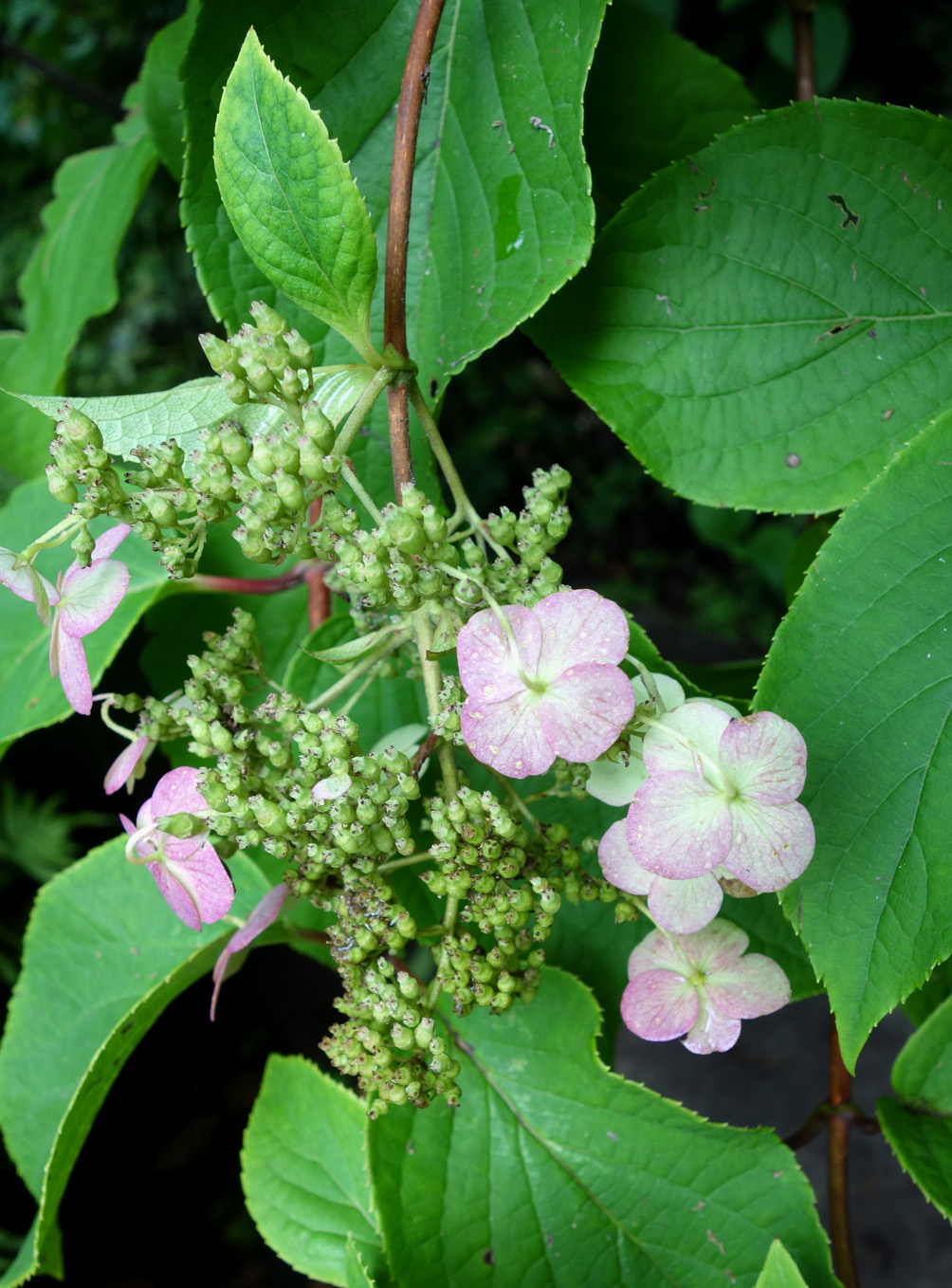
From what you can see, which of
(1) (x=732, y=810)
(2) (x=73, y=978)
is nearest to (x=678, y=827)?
(1) (x=732, y=810)

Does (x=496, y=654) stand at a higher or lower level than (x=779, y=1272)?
higher

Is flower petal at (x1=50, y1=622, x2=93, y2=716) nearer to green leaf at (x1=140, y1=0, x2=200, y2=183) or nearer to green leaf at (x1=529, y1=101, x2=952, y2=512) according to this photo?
green leaf at (x1=529, y1=101, x2=952, y2=512)

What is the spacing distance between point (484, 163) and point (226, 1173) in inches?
95.2

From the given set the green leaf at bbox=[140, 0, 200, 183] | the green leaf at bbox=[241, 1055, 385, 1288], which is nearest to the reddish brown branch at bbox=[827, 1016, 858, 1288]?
the green leaf at bbox=[241, 1055, 385, 1288]

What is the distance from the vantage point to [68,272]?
1.35 m

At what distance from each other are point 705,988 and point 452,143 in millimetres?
642

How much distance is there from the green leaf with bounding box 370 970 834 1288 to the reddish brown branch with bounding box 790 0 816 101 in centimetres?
94

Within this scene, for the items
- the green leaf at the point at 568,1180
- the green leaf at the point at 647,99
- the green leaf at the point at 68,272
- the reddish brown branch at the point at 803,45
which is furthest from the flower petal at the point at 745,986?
the green leaf at the point at 68,272

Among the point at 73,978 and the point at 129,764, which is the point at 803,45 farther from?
the point at 73,978

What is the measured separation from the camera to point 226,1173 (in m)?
2.40

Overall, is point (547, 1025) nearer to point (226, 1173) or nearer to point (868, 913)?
point (868, 913)

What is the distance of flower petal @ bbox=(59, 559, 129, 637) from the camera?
22.6 inches

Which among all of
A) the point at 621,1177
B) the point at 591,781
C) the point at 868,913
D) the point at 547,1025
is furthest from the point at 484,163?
the point at 621,1177

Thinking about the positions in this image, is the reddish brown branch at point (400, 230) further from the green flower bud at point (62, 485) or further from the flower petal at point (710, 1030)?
the flower petal at point (710, 1030)
